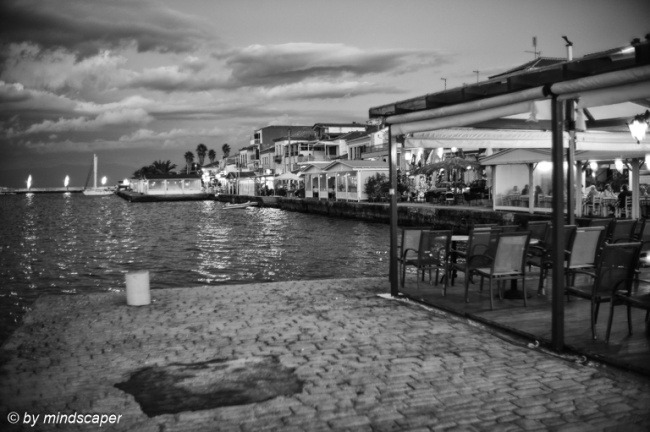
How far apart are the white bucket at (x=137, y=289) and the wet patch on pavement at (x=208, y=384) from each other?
135 inches

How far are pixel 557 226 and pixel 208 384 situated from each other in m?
3.78

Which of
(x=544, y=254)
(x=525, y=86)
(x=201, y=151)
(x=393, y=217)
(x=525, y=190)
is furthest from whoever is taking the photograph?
(x=201, y=151)

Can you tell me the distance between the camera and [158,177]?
11569 centimetres

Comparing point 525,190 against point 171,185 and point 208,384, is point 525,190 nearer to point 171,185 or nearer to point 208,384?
point 208,384

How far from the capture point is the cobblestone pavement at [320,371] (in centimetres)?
437

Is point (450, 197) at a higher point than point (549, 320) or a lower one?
higher

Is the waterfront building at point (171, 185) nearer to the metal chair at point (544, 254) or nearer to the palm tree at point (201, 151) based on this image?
the palm tree at point (201, 151)

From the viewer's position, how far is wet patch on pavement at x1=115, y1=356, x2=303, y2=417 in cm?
478

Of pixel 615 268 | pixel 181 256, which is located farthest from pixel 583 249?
pixel 181 256

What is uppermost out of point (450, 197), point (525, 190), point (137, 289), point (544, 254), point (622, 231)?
point (525, 190)

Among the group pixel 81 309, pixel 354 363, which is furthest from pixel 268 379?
pixel 81 309

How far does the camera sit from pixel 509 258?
26.2 ft

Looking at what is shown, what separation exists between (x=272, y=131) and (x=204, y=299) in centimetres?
10595

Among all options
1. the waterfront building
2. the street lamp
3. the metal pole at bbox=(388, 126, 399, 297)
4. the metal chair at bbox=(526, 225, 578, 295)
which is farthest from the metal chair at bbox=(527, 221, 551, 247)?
the waterfront building
